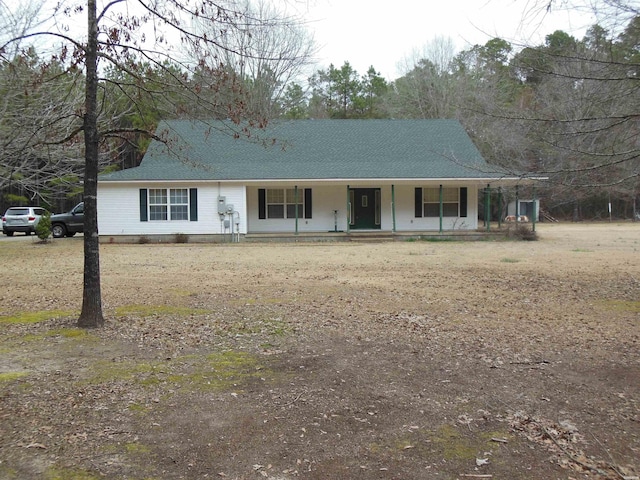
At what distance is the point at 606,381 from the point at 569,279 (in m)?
6.71

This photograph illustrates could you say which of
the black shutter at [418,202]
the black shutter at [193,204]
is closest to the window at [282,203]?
the black shutter at [193,204]

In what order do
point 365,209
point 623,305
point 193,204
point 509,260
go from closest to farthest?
point 623,305, point 509,260, point 193,204, point 365,209

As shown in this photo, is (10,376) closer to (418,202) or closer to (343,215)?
(343,215)

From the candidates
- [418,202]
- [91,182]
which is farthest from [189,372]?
[418,202]

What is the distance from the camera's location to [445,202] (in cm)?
2320

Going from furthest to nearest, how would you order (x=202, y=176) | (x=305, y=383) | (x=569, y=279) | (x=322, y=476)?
(x=202, y=176) → (x=569, y=279) → (x=305, y=383) → (x=322, y=476)

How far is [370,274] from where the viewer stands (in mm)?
11812

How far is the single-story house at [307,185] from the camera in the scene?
2134 cm

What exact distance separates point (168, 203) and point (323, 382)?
17885 millimetres

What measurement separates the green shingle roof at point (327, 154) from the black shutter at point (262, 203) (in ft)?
3.58

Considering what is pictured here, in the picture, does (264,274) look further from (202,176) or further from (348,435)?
(202,176)

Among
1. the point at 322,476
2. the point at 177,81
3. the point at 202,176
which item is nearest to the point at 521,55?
the point at 177,81

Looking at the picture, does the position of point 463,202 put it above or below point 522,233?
above

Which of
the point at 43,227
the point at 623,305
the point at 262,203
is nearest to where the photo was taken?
the point at 623,305
